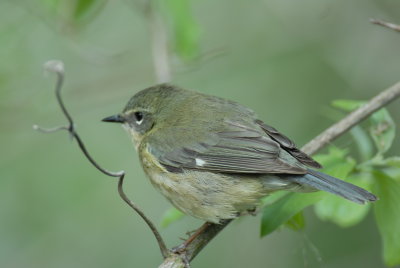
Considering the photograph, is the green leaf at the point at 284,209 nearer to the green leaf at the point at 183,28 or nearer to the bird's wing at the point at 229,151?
the bird's wing at the point at 229,151

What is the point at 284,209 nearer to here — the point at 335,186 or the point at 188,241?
the point at 335,186

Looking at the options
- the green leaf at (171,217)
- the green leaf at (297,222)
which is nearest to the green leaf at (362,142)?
the green leaf at (297,222)

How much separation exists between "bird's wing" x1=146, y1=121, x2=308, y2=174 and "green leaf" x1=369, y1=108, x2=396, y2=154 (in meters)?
0.48

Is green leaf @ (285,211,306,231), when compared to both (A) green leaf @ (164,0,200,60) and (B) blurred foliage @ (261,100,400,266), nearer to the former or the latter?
(B) blurred foliage @ (261,100,400,266)

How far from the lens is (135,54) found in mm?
6547

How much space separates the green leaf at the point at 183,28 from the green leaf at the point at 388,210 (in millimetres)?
1582

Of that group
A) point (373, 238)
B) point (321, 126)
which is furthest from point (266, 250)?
point (321, 126)

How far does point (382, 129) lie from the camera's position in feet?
11.7

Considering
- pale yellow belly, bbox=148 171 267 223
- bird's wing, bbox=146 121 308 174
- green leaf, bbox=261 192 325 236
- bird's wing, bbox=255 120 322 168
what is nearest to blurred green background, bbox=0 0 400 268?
bird's wing, bbox=146 121 308 174

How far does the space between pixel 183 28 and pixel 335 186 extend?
148cm

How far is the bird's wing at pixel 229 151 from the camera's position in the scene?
12.2 ft

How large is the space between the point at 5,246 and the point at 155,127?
2290 millimetres

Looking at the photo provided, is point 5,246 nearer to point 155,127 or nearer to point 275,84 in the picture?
point 155,127

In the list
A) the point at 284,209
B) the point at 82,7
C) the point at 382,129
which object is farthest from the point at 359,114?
the point at 82,7
